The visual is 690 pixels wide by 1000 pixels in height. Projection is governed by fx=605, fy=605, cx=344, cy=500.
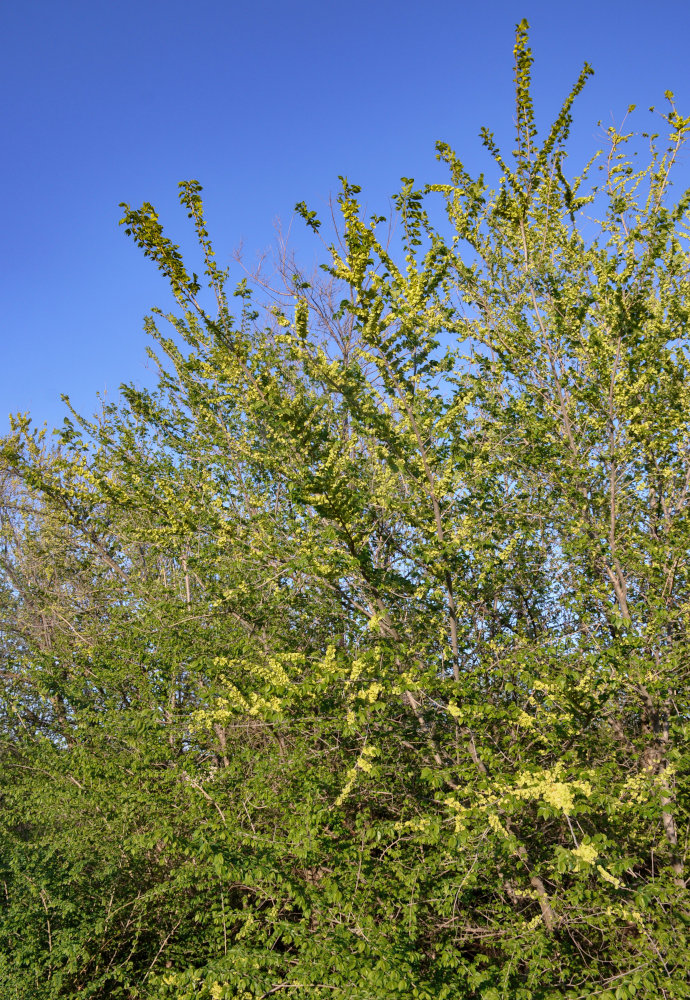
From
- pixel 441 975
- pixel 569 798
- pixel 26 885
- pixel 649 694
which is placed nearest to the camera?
pixel 569 798

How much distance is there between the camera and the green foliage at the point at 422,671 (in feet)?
→ 12.2

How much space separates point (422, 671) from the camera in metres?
4.26

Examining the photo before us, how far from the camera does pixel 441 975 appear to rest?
3.79 m

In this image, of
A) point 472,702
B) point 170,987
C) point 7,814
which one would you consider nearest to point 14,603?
point 7,814

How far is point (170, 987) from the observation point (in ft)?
14.3

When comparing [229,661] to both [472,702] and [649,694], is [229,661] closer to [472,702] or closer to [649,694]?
[472,702]

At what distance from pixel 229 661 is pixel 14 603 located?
324 inches

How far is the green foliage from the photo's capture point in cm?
371

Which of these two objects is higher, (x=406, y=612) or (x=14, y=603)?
(x=14, y=603)

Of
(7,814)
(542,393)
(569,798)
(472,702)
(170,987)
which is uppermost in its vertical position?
(542,393)

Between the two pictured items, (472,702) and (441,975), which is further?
(472,702)

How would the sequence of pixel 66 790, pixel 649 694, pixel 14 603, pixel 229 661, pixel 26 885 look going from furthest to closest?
1. pixel 14 603
2. pixel 66 790
3. pixel 26 885
4. pixel 229 661
5. pixel 649 694

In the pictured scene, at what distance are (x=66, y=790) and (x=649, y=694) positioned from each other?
211 inches

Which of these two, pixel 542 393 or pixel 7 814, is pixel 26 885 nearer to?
pixel 7 814
